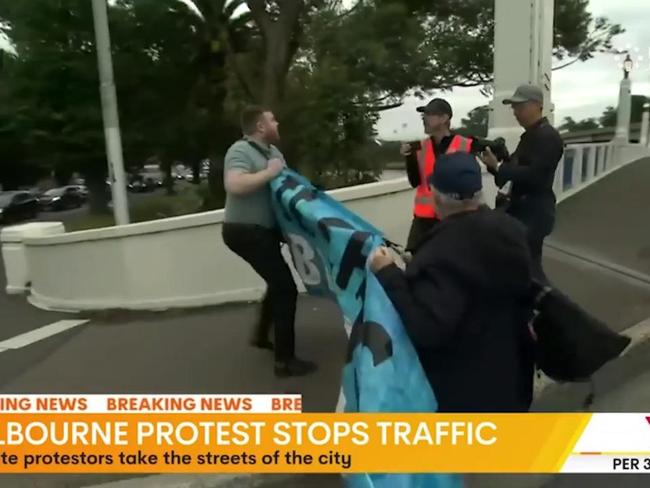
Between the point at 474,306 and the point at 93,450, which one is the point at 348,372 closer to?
the point at 474,306

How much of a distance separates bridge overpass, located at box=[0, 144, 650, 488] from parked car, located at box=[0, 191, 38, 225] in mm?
24091

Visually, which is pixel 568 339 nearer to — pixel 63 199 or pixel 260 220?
pixel 260 220

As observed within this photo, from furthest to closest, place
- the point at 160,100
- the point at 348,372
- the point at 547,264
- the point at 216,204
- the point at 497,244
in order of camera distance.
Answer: the point at 160,100 → the point at 216,204 → the point at 547,264 → the point at 348,372 → the point at 497,244

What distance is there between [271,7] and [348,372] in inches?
580

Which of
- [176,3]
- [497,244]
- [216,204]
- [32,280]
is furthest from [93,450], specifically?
[176,3]

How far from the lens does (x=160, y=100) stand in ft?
73.0

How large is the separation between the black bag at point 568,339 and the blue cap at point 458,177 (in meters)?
0.52

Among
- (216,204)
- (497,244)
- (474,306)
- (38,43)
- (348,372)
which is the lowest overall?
(216,204)

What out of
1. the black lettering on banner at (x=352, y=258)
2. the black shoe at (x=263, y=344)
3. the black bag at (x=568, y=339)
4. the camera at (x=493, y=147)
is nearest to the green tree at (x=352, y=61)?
the black shoe at (x=263, y=344)

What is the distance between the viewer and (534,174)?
4551 millimetres

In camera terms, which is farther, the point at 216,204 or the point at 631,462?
the point at 216,204

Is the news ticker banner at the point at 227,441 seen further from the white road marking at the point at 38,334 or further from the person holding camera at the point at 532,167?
the white road marking at the point at 38,334

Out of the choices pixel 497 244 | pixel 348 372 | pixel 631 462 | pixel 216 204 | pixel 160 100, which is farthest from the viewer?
pixel 160 100

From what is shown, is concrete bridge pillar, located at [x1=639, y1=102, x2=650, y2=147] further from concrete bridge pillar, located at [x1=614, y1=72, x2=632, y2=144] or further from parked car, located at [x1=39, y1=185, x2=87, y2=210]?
parked car, located at [x1=39, y1=185, x2=87, y2=210]
